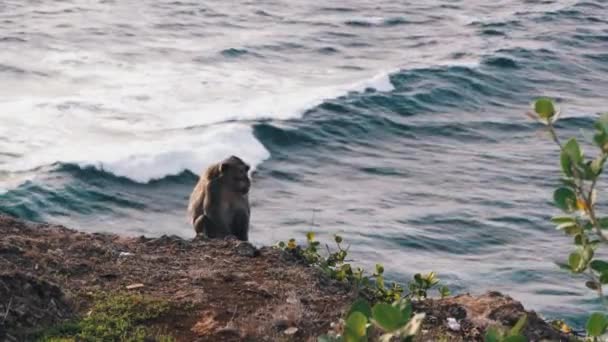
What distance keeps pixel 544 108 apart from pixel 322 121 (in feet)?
72.2

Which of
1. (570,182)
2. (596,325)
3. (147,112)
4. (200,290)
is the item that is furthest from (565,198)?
(147,112)

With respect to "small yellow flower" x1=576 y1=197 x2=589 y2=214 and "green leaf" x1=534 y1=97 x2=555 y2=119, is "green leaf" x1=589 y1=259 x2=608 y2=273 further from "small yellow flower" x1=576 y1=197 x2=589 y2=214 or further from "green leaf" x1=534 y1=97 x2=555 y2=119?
"green leaf" x1=534 y1=97 x2=555 y2=119

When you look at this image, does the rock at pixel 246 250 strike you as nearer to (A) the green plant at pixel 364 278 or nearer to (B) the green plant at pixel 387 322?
(A) the green plant at pixel 364 278

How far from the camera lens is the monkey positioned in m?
11.8

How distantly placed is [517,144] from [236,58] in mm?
8287

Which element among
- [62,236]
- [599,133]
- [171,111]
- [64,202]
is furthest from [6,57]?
[599,133]

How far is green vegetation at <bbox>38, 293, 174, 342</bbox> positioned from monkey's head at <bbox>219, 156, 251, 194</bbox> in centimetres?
463

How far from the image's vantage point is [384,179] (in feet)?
70.9

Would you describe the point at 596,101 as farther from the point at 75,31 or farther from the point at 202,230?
the point at 202,230

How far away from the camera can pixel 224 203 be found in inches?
472

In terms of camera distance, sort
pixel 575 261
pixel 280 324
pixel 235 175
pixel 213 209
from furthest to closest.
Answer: pixel 235 175 → pixel 213 209 → pixel 280 324 → pixel 575 261

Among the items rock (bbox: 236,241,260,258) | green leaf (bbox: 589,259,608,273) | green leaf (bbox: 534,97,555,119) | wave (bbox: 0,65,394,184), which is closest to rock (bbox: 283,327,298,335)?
rock (bbox: 236,241,260,258)

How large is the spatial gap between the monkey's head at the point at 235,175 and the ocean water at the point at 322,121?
4.67m

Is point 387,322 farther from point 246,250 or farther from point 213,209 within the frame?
point 213,209
